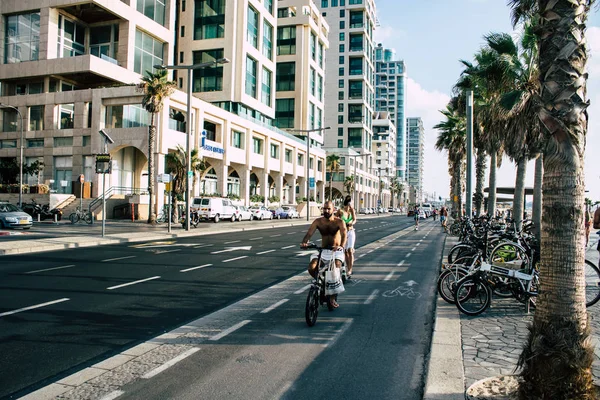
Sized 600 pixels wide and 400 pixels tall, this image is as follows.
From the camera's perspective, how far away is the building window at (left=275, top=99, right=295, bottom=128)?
74.2 meters

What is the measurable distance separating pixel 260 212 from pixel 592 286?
127ft

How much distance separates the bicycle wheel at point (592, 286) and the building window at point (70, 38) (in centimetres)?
4399

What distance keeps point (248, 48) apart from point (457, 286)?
166 feet

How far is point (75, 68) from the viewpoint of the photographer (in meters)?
37.9

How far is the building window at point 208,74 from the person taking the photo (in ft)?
170

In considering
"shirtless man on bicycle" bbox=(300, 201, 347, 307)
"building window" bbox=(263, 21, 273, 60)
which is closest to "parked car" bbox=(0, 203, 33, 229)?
"shirtless man on bicycle" bbox=(300, 201, 347, 307)

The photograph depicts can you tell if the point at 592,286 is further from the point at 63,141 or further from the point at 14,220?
the point at 63,141

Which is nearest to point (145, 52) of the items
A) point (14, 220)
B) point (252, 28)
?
point (252, 28)

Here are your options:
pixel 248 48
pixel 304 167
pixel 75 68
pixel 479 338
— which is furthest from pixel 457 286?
pixel 304 167

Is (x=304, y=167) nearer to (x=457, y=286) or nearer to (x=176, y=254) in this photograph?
(x=176, y=254)

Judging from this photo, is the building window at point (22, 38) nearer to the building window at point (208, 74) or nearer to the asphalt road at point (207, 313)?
the building window at point (208, 74)

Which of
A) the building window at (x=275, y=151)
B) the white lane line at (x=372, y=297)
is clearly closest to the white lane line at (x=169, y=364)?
the white lane line at (x=372, y=297)

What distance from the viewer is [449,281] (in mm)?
8195

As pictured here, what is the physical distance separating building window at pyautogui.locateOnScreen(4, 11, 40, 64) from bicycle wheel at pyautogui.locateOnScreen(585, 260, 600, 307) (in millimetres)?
45147
